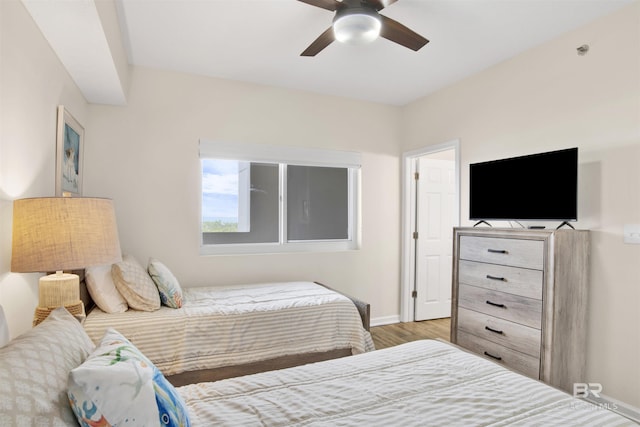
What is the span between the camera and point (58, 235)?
148 centimetres

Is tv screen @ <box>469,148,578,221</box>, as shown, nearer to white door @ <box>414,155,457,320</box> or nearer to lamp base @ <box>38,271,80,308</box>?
white door @ <box>414,155,457,320</box>

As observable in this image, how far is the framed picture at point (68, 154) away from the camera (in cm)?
222

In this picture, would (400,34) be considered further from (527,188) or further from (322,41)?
(527,188)

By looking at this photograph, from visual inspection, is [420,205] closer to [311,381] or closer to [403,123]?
[403,123]

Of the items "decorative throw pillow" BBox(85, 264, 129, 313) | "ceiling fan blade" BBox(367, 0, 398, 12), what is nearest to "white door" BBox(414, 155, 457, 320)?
"ceiling fan blade" BBox(367, 0, 398, 12)

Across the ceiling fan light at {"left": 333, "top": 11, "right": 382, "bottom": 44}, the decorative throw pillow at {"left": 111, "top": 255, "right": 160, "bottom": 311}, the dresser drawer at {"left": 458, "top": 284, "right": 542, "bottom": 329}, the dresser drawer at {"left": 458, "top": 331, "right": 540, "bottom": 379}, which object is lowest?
the dresser drawer at {"left": 458, "top": 331, "right": 540, "bottom": 379}

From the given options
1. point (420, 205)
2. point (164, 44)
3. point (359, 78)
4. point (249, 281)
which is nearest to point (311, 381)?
point (249, 281)

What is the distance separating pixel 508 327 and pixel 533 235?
Answer: 0.69 meters

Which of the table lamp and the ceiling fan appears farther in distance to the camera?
the ceiling fan

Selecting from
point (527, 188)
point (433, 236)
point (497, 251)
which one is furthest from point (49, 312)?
point (433, 236)

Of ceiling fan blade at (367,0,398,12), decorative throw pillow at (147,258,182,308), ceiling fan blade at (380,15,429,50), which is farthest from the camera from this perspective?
decorative throw pillow at (147,258,182,308)

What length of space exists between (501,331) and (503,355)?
0.17 meters

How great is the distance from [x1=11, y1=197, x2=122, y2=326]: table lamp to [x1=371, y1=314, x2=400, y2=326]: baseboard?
126 inches

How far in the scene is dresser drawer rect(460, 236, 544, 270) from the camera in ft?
7.77
